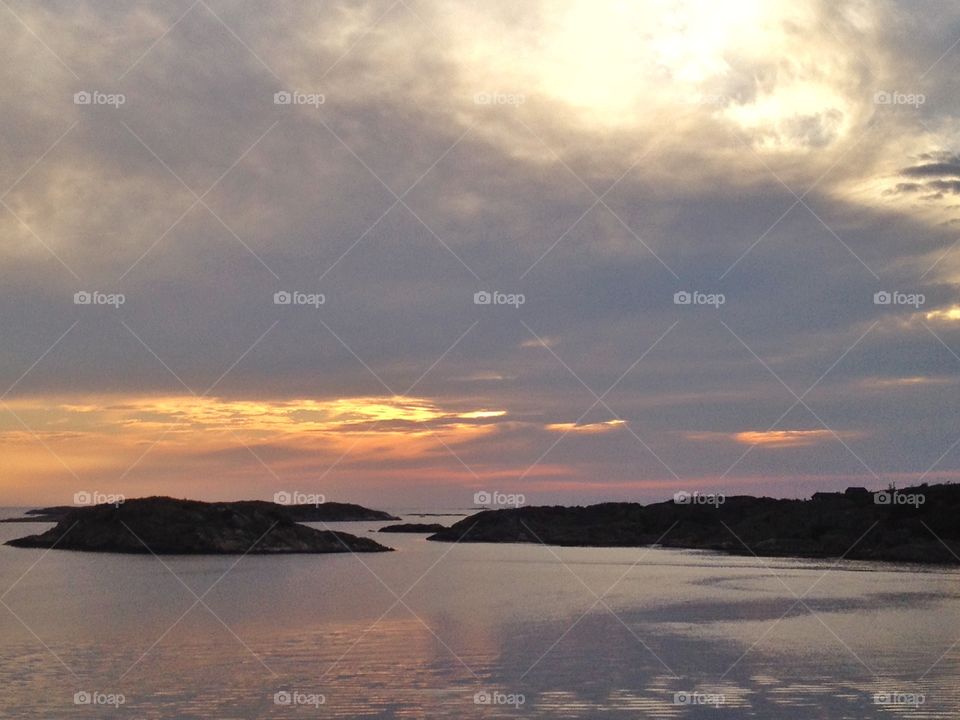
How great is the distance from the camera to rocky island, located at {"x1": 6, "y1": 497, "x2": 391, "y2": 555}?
382ft

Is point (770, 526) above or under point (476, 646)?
above

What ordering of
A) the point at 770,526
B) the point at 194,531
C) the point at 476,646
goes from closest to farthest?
1. the point at 476,646
2. the point at 194,531
3. the point at 770,526

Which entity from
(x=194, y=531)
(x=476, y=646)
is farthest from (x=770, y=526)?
(x=476, y=646)

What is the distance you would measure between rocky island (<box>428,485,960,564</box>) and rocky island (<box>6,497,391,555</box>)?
5039 cm

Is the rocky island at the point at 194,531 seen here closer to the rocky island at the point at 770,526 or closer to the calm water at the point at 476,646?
the calm water at the point at 476,646

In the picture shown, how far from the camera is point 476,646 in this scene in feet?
139

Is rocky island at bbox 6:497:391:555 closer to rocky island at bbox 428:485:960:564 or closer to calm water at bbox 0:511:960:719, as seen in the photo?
calm water at bbox 0:511:960:719

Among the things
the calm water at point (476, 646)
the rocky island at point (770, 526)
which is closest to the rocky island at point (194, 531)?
the calm water at point (476, 646)

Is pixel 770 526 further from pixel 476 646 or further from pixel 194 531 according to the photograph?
pixel 476 646

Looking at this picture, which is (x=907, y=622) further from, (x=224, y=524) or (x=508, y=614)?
(x=224, y=524)

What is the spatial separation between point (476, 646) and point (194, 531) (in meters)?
82.4

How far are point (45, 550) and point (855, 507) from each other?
407 feet

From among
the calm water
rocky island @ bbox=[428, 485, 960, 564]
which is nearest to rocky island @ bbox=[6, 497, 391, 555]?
the calm water

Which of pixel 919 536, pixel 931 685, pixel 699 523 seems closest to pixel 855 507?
pixel 919 536
